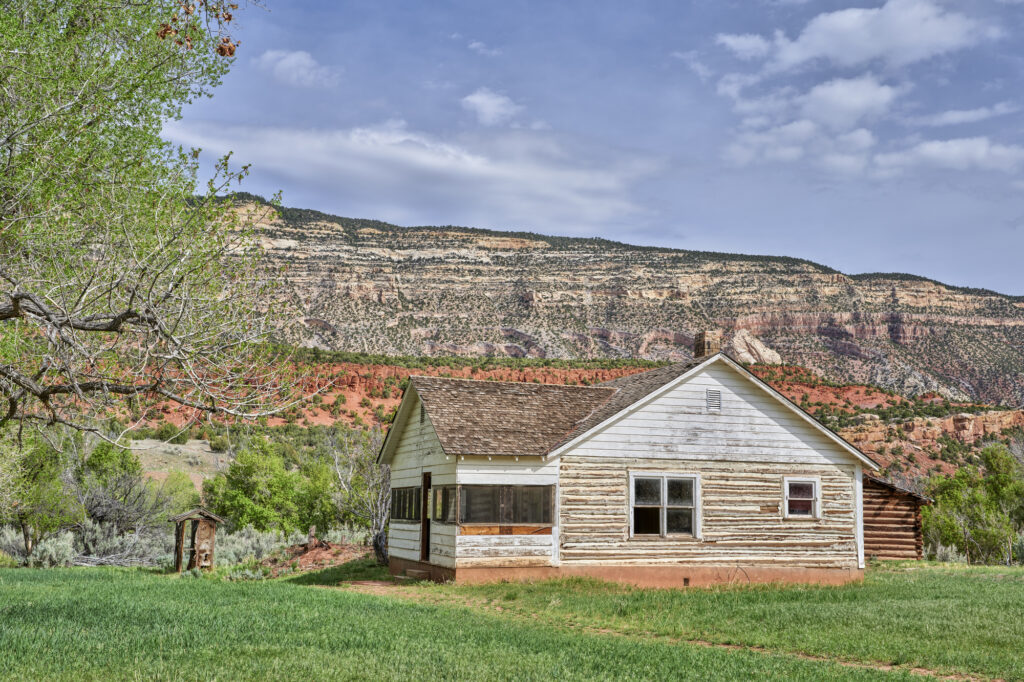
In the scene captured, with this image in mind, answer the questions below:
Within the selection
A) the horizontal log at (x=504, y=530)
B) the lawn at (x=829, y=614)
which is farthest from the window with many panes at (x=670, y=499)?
the horizontal log at (x=504, y=530)

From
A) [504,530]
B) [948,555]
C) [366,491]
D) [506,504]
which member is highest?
[506,504]

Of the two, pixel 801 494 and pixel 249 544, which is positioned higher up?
pixel 801 494

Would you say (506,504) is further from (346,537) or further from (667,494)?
(346,537)

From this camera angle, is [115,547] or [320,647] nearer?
[320,647]

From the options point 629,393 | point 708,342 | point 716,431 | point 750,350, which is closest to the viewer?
point 716,431

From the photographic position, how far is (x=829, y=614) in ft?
52.8

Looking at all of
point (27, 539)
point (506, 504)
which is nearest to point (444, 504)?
point (506, 504)

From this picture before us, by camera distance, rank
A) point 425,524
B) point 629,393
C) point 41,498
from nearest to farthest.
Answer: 1. point 425,524
2. point 629,393
3. point 41,498

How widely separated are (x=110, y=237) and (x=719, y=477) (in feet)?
54.3

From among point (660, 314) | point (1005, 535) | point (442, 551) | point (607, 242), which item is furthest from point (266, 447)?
point (607, 242)

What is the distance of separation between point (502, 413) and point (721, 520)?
Result: 251 inches

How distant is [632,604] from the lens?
17.7 metres

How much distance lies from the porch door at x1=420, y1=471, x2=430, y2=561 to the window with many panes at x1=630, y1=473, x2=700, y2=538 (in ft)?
17.8

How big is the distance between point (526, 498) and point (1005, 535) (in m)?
22.7
